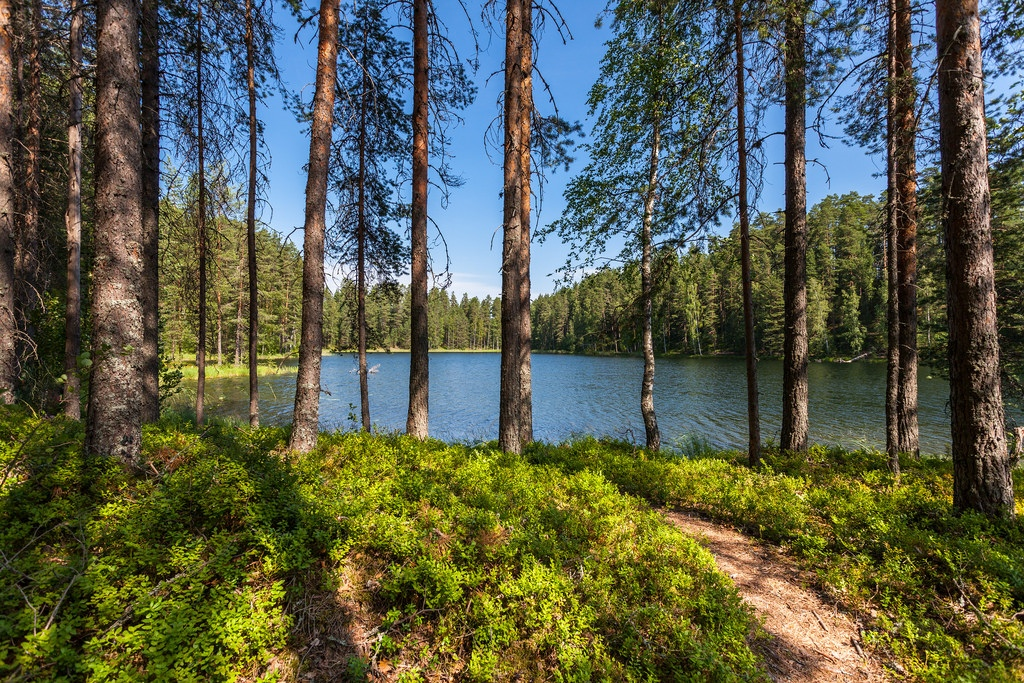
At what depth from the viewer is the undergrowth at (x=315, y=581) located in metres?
2.36

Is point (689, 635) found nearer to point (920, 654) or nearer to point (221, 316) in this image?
point (920, 654)

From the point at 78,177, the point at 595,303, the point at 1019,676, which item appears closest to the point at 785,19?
the point at 1019,676

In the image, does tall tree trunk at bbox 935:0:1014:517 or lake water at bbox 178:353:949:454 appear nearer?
tall tree trunk at bbox 935:0:1014:517

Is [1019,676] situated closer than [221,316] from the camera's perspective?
Yes

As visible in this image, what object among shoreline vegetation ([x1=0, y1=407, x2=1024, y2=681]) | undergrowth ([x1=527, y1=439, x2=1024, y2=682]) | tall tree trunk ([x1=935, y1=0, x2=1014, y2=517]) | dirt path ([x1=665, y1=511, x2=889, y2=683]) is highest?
tall tree trunk ([x1=935, y1=0, x2=1014, y2=517])

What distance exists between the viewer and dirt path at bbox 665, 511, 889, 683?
299 centimetres

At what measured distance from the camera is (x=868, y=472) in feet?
21.9

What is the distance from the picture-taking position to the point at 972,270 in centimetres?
459

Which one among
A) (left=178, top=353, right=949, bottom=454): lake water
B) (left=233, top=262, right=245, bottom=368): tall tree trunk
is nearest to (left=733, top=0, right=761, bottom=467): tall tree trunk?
(left=178, top=353, right=949, bottom=454): lake water

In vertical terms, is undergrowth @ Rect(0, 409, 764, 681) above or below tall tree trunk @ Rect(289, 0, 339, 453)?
below

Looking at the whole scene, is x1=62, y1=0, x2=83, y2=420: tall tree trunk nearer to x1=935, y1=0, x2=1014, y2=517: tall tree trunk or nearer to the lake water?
the lake water

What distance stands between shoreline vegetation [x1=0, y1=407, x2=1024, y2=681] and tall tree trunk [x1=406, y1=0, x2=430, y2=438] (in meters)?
2.82

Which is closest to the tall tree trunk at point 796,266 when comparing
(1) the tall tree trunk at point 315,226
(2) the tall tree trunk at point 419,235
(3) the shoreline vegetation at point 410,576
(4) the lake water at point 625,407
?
(3) the shoreline vegetation at point 410,576

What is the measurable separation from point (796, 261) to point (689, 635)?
7.61m
